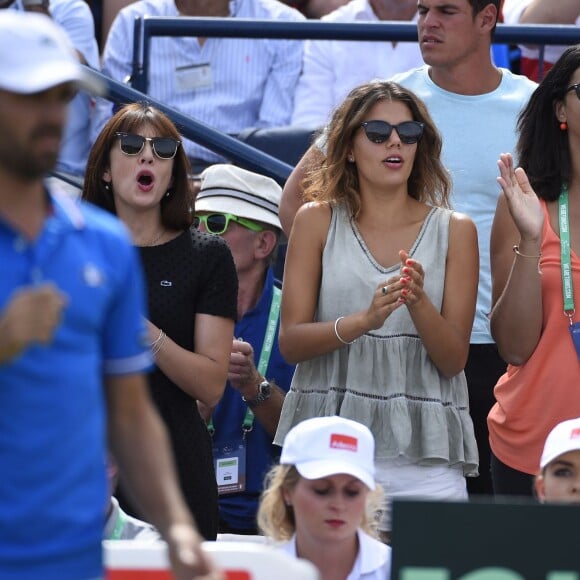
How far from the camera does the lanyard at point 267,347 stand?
5.34 m

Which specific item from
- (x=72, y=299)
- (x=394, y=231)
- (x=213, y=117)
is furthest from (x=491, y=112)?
(x=72, y=299)

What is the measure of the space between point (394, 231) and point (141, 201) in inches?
32.3

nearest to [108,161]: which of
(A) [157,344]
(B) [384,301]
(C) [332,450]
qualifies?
(A) [157,344]

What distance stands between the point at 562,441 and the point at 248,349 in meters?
1.37

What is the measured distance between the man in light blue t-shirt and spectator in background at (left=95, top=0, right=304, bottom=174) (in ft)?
5.71

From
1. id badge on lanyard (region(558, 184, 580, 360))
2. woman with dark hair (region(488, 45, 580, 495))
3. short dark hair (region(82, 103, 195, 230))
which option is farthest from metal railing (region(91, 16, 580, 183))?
id badge on lanyard (region(558, 184, 580, 360))

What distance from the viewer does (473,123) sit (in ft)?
17.9

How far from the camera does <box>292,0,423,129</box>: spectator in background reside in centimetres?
729

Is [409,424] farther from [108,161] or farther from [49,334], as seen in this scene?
[49,334]

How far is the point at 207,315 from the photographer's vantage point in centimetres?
467

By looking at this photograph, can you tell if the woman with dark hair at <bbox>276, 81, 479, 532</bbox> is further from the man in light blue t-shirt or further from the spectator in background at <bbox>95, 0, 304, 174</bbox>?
the spectator in background at <bbox>95, 0, 304, 174</bbox>

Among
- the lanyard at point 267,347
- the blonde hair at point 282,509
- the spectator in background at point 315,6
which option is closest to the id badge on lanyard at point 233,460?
the lanyard at point 267,347

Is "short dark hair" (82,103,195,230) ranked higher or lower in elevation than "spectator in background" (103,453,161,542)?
higher

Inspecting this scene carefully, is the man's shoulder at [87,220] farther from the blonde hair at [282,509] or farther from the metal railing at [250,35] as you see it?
the metal railing at [250,35]
